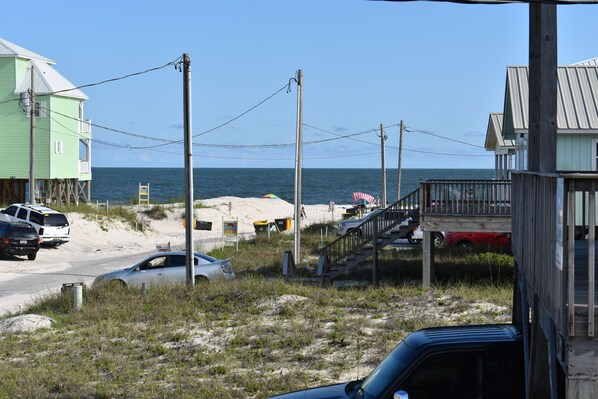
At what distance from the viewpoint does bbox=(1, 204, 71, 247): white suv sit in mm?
41031

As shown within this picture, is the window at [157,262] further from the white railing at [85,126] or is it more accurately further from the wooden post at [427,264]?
the white railing at [85,126]

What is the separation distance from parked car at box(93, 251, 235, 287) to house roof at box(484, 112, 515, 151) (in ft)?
50.8

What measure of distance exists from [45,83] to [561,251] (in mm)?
53368

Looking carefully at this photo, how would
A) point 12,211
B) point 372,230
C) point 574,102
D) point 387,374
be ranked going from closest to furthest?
point 387,374, point 574,102, point 372,230, point 12,211

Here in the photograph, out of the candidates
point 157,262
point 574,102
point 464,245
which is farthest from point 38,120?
point 574,102

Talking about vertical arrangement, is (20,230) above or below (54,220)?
below

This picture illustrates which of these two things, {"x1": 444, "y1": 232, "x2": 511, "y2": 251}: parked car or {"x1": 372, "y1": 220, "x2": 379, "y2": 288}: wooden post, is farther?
{"x1": 444, "y1": 232, "x2": 511, "y2": 251}: parked car

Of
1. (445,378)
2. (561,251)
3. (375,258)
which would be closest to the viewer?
(561,251)

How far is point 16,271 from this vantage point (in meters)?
33.3

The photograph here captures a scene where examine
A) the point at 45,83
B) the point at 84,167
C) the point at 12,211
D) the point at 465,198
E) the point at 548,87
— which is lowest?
→ the point at 12,211

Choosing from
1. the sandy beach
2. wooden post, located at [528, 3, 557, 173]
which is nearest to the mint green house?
the sandy beach

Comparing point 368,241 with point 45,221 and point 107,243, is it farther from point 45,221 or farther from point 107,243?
point 107,243

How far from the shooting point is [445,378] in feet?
24.8

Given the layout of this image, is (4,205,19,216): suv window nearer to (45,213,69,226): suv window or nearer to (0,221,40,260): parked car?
(45,213,69,226): suv window
